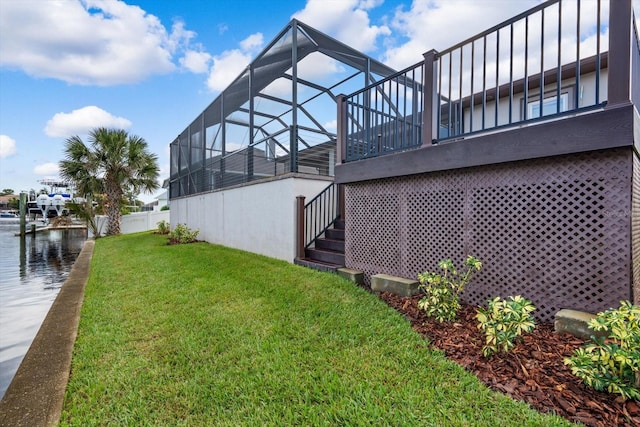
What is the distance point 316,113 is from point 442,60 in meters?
5.24

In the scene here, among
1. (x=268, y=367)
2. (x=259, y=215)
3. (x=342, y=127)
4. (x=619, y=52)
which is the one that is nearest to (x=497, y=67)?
(x=619, y=52)

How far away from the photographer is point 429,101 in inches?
146

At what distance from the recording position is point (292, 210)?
234 inches

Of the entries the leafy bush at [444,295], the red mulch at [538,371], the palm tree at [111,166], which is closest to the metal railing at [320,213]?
the leafy bush at [444,295]

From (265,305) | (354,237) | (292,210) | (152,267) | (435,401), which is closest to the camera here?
(435,401)

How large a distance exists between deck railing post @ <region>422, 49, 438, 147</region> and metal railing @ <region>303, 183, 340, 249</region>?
268 centimetres

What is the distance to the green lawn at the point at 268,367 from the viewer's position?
1.79m

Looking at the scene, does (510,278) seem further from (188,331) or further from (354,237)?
(188,331)

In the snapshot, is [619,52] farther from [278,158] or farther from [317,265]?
[278,158]

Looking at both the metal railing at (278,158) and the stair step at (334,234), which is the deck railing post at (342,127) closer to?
the metal railing at (278,158)

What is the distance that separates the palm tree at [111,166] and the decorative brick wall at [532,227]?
15.2m

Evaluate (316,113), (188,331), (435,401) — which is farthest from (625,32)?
(316,113)

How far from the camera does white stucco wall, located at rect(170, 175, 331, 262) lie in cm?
605

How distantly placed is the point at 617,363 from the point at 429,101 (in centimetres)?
301
